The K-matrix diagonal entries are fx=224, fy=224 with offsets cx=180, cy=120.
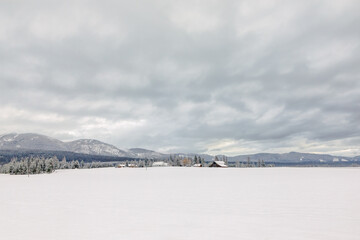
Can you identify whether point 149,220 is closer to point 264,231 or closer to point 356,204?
point 264,231

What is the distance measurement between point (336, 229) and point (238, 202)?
7.64 meters

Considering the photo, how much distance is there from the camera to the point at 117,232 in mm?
10156

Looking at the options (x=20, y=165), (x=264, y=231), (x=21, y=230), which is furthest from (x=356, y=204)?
(x=20, y=165)

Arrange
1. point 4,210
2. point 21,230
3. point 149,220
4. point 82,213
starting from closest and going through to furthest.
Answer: point 21,230, point 149,220, point 82,213, point 4,210

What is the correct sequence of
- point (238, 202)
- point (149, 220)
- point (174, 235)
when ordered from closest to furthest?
point (174, 235)
point (149, 220)
point (238, 202)

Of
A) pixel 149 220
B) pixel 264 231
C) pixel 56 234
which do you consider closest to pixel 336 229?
pixel 264 231

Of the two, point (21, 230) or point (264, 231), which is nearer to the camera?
point (264, 231)

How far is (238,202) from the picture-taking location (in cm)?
1689

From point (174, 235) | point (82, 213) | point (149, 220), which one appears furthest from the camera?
point (82, 213)

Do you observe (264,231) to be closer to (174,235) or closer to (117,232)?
(174,235)

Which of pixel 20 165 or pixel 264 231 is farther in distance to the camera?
pixel 20 165

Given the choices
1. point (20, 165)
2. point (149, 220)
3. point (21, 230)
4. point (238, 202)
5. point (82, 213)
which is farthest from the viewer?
point (20, 165)

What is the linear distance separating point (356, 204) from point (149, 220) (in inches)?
542

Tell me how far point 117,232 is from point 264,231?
656 centimetres
